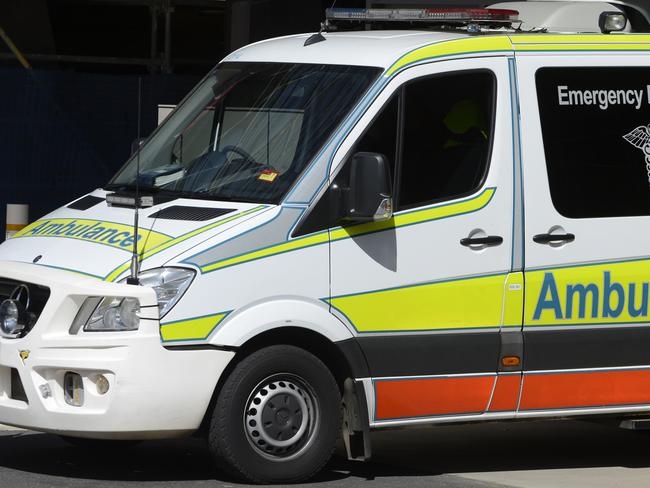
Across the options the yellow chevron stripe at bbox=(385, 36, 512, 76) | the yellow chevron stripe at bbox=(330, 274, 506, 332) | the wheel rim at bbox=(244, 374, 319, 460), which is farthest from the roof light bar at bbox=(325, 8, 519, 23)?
the wheel rim at bbox=(244, 374, 319, 460)

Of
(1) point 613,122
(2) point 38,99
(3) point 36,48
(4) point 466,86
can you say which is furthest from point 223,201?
(3) point 36,48

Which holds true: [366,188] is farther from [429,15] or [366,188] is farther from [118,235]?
[429,15]

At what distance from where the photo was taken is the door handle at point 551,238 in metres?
8.01

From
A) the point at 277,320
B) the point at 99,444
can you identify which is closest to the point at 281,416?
the point at 277,320

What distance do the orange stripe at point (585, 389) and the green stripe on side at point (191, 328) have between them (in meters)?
1.67

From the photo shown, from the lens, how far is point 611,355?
817 centimetres

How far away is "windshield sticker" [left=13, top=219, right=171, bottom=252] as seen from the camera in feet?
24.7

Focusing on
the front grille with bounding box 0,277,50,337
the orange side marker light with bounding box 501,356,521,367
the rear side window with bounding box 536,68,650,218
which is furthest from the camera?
the rear side window with bounding box 536,68,650,218

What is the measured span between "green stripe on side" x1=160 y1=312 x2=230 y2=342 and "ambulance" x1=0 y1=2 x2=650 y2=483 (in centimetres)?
1

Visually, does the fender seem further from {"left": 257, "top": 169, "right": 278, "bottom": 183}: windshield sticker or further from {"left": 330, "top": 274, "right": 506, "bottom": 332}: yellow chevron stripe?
{"left": 257, "top": 169, "right": 278, "bottom": 183}: windshield sticker

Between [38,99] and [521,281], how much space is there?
10.0 m

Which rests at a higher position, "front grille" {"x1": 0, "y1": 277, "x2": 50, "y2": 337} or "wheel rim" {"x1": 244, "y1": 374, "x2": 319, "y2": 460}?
"front grille" {"x1": 0, "y1": 277, "x2": 50, "y2": 337}

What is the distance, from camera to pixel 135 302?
23.8 ft

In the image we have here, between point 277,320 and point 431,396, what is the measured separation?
93 cm
